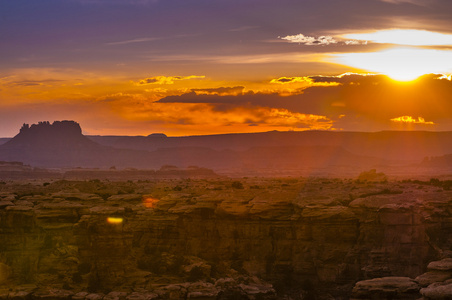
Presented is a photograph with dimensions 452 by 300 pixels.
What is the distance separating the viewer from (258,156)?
183375 millimetres

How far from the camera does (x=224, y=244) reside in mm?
38625

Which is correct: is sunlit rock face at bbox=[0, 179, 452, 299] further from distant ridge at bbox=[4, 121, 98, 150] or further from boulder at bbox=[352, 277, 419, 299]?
distant ridge at bbox=[4, 121, 98, 150]

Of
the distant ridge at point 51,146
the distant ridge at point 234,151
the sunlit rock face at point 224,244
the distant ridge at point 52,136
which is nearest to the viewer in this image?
the sunlit rock face at point 224,244

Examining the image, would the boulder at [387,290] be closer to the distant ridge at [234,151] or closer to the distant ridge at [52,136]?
the distant ridge at [234,151]

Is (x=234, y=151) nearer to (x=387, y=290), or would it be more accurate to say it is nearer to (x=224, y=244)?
(x=224, y=244)

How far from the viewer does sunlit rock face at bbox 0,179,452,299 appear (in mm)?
33531

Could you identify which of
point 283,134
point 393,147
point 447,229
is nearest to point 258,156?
point 283,134

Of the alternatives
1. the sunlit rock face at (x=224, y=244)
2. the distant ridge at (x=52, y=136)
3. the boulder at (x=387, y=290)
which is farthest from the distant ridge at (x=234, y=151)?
the boulder at (x=387, y=290)

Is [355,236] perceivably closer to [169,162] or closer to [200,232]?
[200,232]

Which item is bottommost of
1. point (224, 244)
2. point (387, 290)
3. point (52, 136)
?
point (387, 290)

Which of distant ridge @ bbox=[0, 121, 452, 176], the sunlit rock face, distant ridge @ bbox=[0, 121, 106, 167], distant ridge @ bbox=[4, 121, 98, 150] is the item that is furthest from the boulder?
distant ridge @ bbox=[4, 121, 98, 150]

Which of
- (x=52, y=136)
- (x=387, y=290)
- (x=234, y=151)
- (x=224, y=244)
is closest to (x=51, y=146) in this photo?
(x=52, y=136)

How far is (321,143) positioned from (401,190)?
139192 millimetres

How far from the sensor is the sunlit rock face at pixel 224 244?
110 ft
